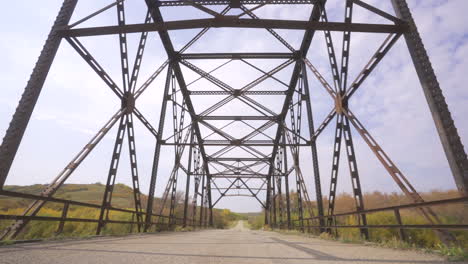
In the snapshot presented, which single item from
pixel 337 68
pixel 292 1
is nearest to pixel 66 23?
pixel 292 1

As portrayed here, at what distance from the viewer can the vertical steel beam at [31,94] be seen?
180 inches

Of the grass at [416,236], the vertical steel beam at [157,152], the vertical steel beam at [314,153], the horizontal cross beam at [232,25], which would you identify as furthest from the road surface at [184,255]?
the vertical steel beam at [157,152]

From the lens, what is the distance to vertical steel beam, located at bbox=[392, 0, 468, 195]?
13.0ft

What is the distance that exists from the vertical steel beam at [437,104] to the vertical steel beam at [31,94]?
8.04m

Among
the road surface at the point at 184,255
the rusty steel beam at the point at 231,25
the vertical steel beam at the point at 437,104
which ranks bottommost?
the road surface at the point at 184,255

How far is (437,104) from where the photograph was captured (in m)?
4.51

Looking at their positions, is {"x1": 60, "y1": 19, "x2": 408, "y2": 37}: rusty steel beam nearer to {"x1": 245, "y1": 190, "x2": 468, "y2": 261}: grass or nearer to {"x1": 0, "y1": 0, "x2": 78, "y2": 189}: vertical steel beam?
{"x1": 0, "y1": 0, "x2": 78, "y2": 189}: vertical steel beam

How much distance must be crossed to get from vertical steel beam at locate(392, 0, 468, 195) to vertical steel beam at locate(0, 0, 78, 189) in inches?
317

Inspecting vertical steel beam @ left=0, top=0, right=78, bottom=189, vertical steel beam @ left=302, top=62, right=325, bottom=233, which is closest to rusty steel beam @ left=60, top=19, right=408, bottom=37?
vertical steel beam @ left=0, top=0, right=78, bottom=189

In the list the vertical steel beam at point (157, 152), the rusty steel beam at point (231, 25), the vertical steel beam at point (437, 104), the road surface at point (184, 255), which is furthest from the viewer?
the vertical steel beam at point (157, 152)

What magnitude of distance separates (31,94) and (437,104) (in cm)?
851

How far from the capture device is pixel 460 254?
9.58 feet

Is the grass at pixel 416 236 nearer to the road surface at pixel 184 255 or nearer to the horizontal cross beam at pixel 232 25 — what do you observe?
the road surface at pixel 184 255

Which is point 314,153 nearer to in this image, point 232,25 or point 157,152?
point 232,25
